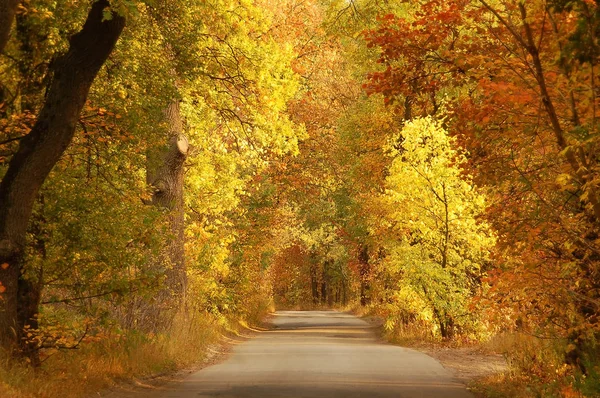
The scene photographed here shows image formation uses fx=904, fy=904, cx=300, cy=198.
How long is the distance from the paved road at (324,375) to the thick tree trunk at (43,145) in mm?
2824

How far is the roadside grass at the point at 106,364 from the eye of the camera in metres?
11.7

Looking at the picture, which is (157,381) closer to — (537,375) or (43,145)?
(43,145)

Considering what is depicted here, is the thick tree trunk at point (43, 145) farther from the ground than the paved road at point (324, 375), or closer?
farther from the ground

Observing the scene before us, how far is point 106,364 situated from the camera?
580 inches

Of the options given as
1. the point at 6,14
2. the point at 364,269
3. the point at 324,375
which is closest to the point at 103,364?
the point at 324,375

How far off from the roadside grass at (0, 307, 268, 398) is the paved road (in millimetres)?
792

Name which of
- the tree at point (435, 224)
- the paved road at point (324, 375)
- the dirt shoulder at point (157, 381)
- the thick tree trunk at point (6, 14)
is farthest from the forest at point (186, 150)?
the tree at point (435, 224)

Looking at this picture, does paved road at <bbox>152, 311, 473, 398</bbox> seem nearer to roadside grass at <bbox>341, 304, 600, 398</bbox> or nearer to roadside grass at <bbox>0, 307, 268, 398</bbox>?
roadside grass at <bbox>341, 304, 600, 398</bbox>

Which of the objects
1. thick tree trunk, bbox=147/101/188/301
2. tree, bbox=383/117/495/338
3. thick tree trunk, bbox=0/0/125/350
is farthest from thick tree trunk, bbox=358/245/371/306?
thick tree trunk, bbox=0/0/125/350

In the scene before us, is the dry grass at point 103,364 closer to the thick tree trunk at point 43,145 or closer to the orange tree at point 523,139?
the thick tree trunk at point 43,145

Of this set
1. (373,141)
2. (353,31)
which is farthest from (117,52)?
(373,141)

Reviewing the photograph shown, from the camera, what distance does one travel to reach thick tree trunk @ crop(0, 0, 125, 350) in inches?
484

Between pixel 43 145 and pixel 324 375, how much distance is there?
7.30 meters

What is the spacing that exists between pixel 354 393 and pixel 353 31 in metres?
6.49
